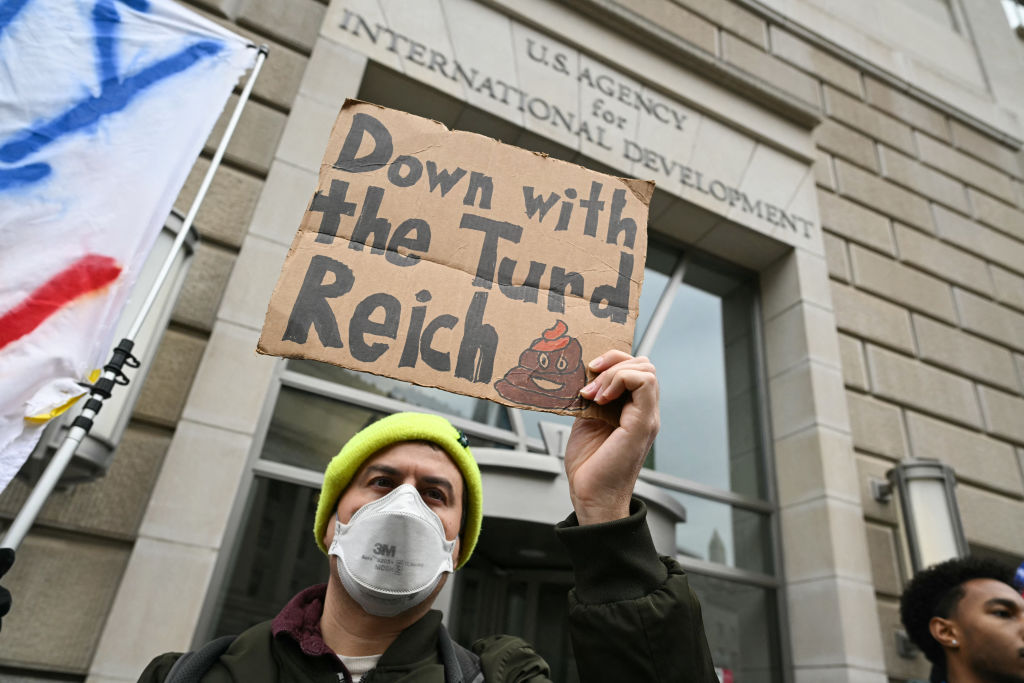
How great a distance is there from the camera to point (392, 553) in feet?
5.77

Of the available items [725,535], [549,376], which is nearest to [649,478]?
[725,535]

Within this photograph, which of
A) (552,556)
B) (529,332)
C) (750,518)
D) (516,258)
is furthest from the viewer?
(750,518)

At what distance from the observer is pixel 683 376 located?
593 cm

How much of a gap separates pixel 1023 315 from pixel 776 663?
17.0ft

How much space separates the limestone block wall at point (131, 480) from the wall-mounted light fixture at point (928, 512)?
5.13 metres

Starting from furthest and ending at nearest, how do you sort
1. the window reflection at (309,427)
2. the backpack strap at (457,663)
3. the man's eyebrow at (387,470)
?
the window reflection at (309,427) → the man's eyebrow at (387,470) → the backpack strap at (457,663)

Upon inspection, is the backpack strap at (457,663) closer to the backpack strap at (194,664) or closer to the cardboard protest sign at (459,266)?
the backpack strap at (194,664)

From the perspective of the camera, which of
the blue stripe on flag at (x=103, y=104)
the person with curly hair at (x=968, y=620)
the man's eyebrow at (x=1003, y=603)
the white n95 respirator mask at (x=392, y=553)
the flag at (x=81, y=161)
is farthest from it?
the man's eyebrow at (x=1003, y=603)

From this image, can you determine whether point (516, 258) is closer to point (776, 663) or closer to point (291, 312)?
point (291, 312)

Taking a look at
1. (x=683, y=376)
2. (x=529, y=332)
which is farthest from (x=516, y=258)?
(x=683, y=376)

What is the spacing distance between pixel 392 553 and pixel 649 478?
3.74 m

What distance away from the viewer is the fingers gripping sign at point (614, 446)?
1581 mm

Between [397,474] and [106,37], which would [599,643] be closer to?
[397,474]

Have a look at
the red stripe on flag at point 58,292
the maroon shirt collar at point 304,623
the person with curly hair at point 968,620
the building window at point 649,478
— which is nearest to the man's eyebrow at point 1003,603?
the person with curly hair at point 968,620
